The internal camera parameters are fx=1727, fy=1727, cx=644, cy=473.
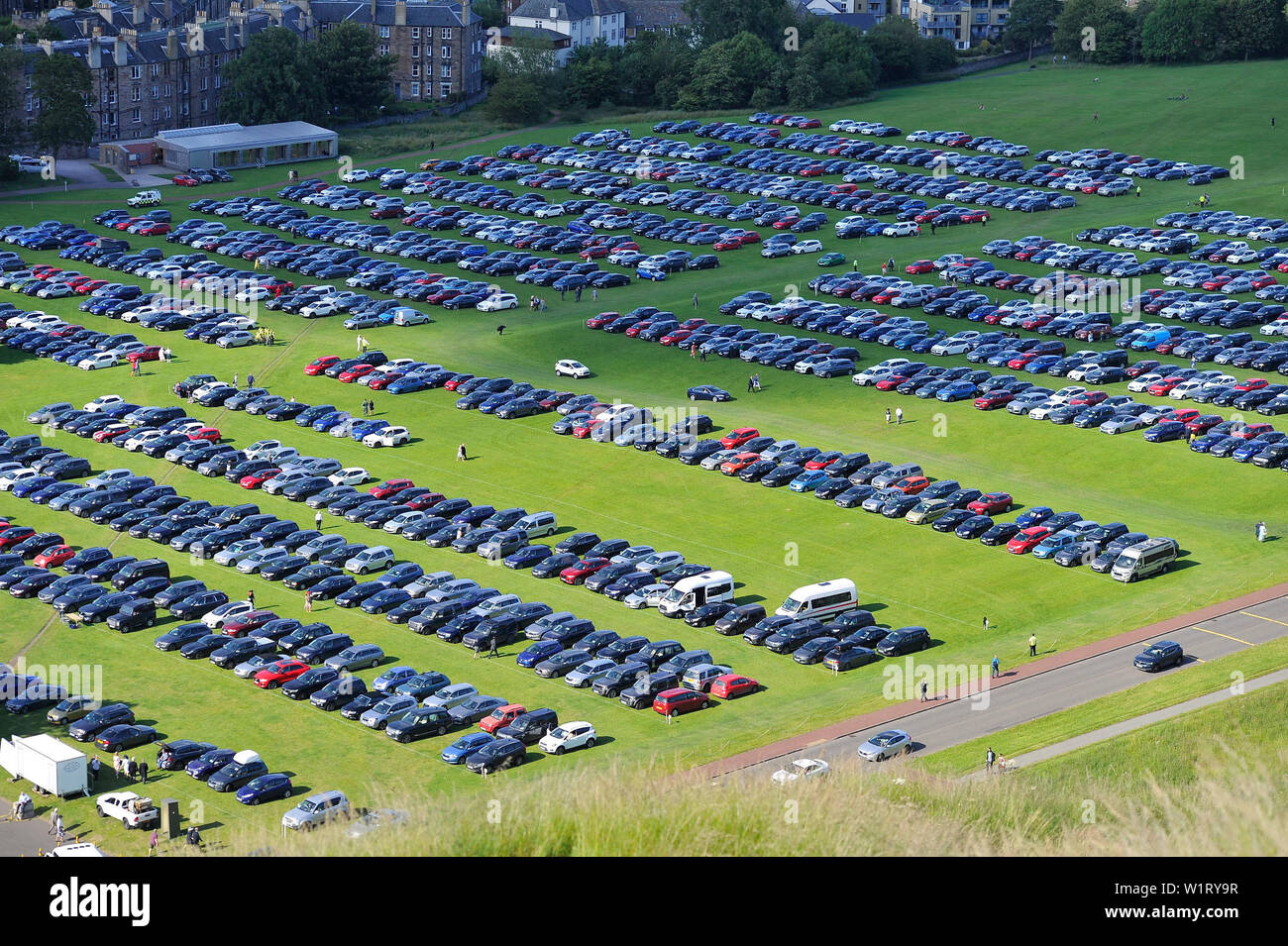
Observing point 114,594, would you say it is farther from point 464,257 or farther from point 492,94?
point 492,94

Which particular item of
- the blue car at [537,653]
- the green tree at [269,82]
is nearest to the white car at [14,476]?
the blue car at [537,653]

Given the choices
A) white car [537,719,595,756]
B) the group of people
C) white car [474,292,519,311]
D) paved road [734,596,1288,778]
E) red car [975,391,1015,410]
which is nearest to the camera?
the group of people

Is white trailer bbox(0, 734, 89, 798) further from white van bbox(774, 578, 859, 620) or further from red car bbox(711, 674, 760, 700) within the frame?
white van bbox(774, 578, 859, 620)

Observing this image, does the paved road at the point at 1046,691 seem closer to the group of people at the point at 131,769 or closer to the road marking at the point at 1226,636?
the road marking at the point at 1226,636

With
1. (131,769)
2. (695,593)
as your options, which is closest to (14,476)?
(131,769)

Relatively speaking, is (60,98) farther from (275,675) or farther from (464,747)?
(464,747)

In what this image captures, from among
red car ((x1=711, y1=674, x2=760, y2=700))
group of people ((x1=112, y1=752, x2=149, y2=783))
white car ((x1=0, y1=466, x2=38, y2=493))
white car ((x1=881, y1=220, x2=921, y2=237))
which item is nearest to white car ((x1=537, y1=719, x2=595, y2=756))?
red car ((x1=711, y1=674, x2=760, y2=700))
